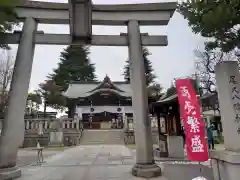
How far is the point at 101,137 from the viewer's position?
2488 cm

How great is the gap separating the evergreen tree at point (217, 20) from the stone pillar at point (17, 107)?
15.6ft

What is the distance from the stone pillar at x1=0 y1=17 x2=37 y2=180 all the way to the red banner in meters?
4.46

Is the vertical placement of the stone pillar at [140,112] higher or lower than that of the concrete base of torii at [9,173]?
higher

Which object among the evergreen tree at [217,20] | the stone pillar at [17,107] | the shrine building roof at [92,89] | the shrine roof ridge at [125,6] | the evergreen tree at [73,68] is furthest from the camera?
the evergreen tree at [73,68]

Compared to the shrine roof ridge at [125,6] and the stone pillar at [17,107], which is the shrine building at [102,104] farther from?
the stone pillar at [17,107]

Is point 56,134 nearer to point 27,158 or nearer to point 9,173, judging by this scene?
point 27,158

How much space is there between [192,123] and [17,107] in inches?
189

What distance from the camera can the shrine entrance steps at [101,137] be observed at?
2274 cm

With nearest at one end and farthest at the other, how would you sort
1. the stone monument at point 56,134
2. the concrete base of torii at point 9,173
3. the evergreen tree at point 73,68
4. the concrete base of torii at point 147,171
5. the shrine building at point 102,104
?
the concrete base of torii at point 9,173, the concrete base of torii at point 147,171, the stone monument at point 56,134, the shrine building at point 102,104, the evergreen tree at point 73,68

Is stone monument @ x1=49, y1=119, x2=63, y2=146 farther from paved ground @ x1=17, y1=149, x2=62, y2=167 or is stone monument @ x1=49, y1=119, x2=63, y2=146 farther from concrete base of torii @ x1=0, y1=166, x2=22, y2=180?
concrete base of torii @ x1=0, y1=166, x2=22, y2=180

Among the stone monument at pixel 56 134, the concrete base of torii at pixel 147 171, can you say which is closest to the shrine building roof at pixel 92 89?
the stone monument at pixel 56 134

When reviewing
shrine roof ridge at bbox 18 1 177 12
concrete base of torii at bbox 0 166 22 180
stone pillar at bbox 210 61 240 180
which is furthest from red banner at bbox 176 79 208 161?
concrete base of torii at bbox 0 166 22 180

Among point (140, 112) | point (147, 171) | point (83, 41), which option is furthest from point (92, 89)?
point (147, 171)

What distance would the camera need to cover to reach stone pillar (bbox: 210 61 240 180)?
4.51 m
